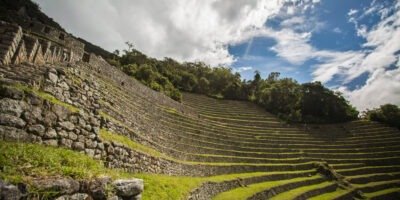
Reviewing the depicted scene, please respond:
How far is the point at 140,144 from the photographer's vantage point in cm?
1219

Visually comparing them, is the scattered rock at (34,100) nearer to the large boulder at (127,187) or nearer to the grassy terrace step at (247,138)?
the large boulder at (127,187)

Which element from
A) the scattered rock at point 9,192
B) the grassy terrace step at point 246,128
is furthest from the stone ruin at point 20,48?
the grassy terrace step at point 246,128

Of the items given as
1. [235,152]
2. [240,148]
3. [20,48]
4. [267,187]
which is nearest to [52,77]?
[20,48]

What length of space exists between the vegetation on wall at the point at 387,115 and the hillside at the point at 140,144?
216 cm

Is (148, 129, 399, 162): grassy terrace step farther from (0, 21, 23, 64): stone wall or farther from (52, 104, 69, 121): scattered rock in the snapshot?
(52, 104, 69, 121): scattered rock

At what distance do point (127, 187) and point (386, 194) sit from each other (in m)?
30.0

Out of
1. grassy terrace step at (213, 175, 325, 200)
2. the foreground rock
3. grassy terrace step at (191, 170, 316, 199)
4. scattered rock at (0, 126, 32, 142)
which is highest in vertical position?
scattered rock at (0, 126, 32, 142)

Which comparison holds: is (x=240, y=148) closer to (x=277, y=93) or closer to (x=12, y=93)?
(x=12, y=93)

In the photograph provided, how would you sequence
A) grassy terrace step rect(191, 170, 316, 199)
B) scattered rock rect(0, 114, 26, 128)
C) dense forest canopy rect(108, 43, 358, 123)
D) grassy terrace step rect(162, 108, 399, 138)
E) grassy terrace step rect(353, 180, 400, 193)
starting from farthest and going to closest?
dense forest canopy rect(108, 43, 358, 123) → grassy terrace step rect(353, 180, 400, 193) → grassy terrace step rect(162, 108, 399, 138) → grassy terrace step rect(191, 170, 316, 199) → scattered rock rect(0, 114, 26, 128)

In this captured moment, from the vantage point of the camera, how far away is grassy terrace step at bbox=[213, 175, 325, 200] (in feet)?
49.2

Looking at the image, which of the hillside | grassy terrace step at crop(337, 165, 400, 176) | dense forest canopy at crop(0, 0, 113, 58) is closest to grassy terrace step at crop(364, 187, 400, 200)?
the hillside

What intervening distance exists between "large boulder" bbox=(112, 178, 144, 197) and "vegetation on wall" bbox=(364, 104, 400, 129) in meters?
51.1

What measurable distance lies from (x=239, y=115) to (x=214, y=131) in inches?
533

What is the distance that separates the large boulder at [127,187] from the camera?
3923 mm
